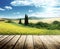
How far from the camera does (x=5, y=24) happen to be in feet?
17.7

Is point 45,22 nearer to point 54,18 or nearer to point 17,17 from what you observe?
point 54,18

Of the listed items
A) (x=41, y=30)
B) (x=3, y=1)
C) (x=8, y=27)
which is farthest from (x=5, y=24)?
(x=41, y=30)

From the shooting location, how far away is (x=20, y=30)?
17.3ft

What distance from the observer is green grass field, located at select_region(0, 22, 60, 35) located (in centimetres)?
522

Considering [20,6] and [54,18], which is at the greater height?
[20,6]

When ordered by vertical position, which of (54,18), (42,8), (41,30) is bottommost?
(41,30)

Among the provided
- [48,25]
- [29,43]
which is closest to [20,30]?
[48,25]

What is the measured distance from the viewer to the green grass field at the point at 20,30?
5.22m

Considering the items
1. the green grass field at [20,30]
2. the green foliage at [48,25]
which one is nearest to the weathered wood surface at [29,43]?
the green grass field at [20,30]

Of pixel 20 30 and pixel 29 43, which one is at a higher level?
pixel 29 43

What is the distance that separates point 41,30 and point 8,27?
1.11 m

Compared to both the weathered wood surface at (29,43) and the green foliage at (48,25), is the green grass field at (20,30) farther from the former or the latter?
the weathered wood surface at (29,43)

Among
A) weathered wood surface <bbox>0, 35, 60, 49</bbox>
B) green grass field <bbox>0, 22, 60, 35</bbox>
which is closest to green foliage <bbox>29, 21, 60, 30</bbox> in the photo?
green grass field <bbox>0, 22, 60, 35</bbox>

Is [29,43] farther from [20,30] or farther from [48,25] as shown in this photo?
[48,25]
